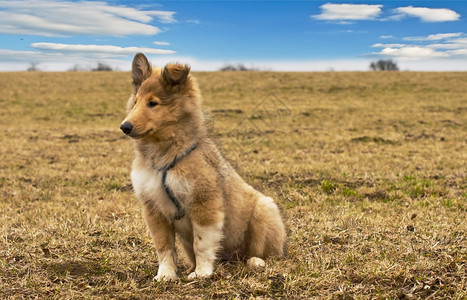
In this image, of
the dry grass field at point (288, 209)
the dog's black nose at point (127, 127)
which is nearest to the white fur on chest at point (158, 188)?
the dog's black nose at point (127, 127)

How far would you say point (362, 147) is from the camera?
15.7 m

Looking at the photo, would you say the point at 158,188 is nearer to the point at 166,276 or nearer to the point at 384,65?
the point at 166,276

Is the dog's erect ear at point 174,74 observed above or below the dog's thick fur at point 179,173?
above

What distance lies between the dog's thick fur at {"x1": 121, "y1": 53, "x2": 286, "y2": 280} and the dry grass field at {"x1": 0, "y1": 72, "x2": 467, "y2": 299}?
36cm

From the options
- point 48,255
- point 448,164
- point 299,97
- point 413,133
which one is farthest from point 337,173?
point 299,97

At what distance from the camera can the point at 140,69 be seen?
4441 millimetres

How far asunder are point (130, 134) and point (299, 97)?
102 ft

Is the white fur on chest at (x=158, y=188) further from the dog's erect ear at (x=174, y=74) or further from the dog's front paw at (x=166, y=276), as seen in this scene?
the dog's erect ear at (x=174, y=74)

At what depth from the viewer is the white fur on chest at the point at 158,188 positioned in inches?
165

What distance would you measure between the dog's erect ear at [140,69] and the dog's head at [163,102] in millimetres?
27

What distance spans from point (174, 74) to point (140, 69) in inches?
17.5

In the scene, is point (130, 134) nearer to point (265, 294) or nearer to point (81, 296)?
point (81, 296)

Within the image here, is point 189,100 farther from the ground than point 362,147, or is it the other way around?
point 189,100

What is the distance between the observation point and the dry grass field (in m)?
4.43
